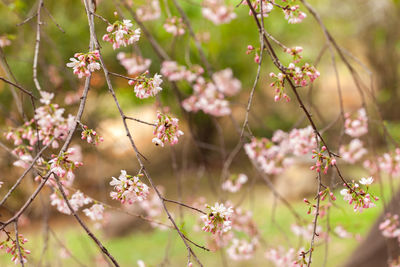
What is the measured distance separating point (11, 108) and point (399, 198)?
5.29 metres

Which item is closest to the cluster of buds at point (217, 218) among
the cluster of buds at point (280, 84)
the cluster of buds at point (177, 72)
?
the cluster of buds at point (280, 84)

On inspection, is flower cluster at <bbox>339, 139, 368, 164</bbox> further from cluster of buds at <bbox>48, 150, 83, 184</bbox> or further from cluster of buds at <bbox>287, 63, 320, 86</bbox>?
cluster of buds at <bbox>48, 150, 83, 184</bbox>

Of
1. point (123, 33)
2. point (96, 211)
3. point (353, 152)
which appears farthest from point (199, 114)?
point (123, 33)

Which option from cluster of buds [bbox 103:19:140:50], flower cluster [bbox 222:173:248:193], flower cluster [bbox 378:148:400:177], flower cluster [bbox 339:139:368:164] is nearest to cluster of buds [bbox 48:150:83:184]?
cluster of buds [bbox 103:19:140:50]

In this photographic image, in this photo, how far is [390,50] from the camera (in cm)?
929

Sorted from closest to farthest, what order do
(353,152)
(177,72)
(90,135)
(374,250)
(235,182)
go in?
(90,135), (235,182), (177,72), (353,152), (374,250)

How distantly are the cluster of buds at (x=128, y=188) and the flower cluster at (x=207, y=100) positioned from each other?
1509 millimetres

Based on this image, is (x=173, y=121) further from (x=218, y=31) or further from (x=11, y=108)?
(x=218, y=31)

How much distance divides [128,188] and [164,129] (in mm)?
146

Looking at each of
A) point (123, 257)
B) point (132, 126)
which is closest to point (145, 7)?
point (123, 257)

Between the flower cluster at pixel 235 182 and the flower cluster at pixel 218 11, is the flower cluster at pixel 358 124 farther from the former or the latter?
the flower cluster at pixel 218 11

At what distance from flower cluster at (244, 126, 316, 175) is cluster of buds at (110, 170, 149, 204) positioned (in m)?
1.07

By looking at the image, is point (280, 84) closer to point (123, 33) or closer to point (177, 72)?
point (123, 33)

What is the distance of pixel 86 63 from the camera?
3.26 ft
